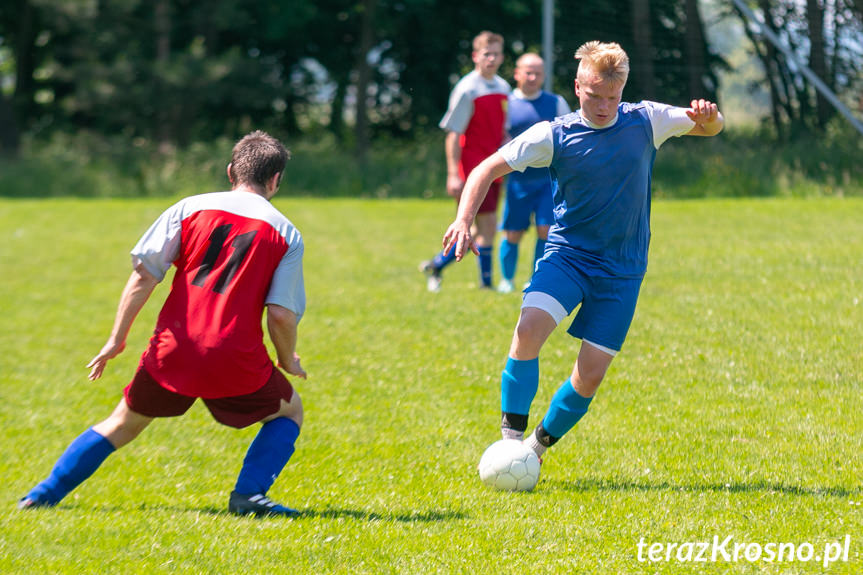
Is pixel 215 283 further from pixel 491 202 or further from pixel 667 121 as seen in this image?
pixel 491 202

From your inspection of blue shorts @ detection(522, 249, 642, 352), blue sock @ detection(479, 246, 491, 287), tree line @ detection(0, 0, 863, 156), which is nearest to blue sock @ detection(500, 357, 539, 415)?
blue shorts @ detection(522, 249, 642, 352)

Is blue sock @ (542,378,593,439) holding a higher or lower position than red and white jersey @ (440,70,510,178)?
lower

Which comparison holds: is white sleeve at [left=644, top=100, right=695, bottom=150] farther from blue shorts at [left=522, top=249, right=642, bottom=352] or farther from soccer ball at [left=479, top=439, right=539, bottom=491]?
soccer ball at [left=479, top=439, right=539, bottom=491]

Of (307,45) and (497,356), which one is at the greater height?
(307,45)

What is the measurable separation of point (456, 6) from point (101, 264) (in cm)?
2129

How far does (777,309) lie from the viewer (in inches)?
357

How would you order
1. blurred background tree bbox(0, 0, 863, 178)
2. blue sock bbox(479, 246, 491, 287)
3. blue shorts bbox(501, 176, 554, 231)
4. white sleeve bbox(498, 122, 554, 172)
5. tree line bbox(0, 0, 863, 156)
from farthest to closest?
tree line bbox(0, 0, 863, 156), blurred background tree bbox(0, 0, 863, 178), blue sock bbox(479, 246, 491, 287), blue shorts bbox(501, 176, 554, 231), white sleeve bbox(498, 122, 554, 172)

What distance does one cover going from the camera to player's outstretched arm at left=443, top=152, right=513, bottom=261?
437 centimetres

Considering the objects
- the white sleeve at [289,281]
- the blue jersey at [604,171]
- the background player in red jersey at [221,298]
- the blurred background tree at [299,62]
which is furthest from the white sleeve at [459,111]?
the blurred background tree at [299,62]

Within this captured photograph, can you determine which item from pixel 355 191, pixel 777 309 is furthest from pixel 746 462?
pixel 355 191

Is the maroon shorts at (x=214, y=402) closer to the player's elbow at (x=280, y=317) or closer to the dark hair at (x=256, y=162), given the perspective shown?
the player's elbow at (x=280, y=317)

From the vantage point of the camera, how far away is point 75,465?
4.38 meters

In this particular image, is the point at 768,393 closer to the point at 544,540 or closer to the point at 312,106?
the point at 544,540

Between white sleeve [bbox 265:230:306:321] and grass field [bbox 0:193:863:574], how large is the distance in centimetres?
95
